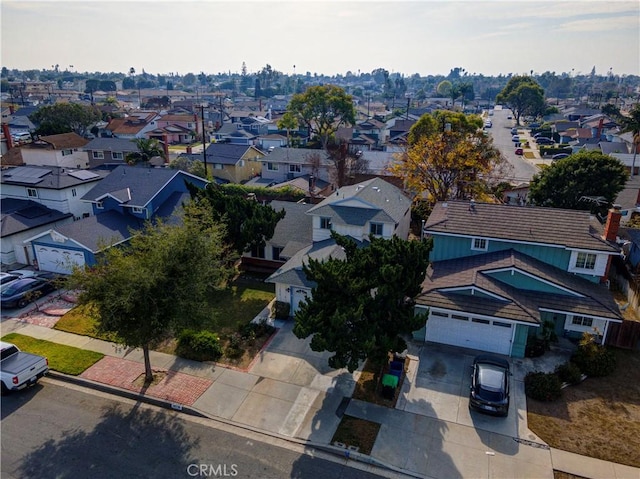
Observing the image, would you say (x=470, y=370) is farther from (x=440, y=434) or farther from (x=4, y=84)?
(x=4, y=84)

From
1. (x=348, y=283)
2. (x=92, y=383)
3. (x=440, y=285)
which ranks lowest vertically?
(x=92, y=383)

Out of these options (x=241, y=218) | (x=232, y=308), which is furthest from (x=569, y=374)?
(x=241, y=218)

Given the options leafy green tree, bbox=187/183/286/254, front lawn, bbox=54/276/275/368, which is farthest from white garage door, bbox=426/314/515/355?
leafy green tree, bbox=187/183/286/254

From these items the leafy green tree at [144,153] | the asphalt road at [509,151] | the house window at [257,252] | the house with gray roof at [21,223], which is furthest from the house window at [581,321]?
the leafy green tree at [144,153]

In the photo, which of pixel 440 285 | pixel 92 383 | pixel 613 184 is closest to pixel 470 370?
pixel 440 285

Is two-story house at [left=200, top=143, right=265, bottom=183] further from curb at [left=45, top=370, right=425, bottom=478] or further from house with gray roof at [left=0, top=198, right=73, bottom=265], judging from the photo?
curb at [left=45, top=370, right=425, bottom=478]

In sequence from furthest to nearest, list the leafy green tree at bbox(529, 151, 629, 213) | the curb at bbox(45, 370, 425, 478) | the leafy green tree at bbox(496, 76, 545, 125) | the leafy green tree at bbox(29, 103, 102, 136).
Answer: the leafy green tree at bbox(496, 76, 545, 125), the leafy green tree at bbox(29, 103, 102, 136), the leafy green tree at bbox(529, 151, 629, 213), the curb at bbox(45, 370, 425, 478)
